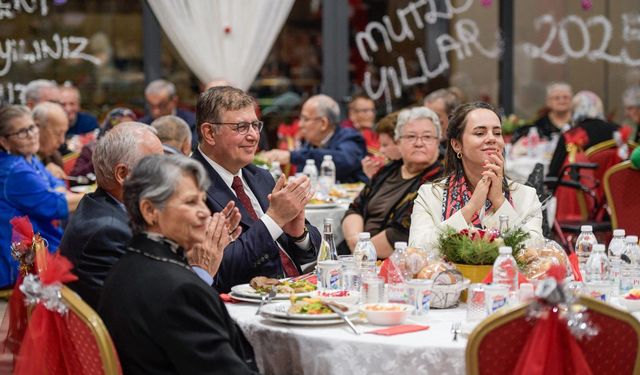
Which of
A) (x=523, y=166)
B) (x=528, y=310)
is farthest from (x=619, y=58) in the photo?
(x=528, y=310)

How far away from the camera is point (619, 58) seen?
38.7 feet

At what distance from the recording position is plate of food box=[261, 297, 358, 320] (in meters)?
3.05

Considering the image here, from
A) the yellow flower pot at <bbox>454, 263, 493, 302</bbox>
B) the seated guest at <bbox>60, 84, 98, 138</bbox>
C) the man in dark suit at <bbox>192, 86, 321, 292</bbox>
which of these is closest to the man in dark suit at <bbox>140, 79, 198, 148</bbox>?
the seated guest at <bbox>60, 84, 98, 138</bbox>

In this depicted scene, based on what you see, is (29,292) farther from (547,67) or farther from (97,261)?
(547,67)

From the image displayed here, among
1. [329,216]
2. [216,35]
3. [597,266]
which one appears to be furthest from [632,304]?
[216,35]

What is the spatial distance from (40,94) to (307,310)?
673 centimetres

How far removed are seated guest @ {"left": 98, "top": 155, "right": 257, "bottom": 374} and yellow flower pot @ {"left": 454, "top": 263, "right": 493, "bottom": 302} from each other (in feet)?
2.79

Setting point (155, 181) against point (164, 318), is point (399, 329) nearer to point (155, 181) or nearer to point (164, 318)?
point (164, 318)

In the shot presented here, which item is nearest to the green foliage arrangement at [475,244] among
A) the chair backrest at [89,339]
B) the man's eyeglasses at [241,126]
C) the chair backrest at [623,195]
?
the man's eyeglasses at [241,126]

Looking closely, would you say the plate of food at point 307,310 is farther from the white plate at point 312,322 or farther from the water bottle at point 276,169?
the water bottle at point 276,169

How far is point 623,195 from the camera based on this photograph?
20.5 ft

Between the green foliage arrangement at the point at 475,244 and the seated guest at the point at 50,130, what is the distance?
180 inches

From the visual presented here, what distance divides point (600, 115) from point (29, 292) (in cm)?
743

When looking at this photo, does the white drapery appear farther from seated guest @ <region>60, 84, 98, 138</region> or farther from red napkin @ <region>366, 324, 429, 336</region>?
red napkin @ <region>366, 324, 429, 336</region>
